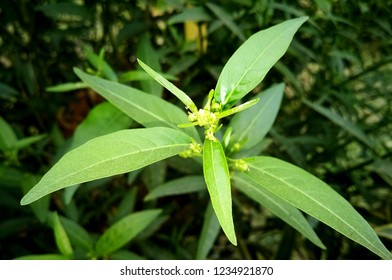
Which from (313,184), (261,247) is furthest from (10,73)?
(313,184)

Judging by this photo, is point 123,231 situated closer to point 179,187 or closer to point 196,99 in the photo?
point 179,187

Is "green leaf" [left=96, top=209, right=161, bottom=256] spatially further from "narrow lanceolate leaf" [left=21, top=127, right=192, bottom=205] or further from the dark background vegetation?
"narrow lanceolate leaf" [left=21, top=127, right=192, bottom=205]

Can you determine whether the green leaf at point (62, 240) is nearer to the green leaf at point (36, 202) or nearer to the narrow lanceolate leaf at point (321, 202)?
the green leaf at point (36, 202)

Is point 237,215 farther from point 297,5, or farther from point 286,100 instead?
point 297,5

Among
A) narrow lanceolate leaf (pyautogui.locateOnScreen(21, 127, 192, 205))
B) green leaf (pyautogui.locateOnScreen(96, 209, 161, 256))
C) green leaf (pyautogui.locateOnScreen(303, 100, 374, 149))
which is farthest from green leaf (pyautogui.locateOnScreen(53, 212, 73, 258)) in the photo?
green leaf (pyautogui.locateOnScreen(303, 100, 374, 149))

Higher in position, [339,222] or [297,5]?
[297,5]

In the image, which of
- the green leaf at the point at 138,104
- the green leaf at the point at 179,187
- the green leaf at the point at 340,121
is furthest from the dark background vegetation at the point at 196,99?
the green leaf at the point at 138,104

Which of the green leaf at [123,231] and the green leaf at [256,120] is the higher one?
the green leaf at [256,120]
